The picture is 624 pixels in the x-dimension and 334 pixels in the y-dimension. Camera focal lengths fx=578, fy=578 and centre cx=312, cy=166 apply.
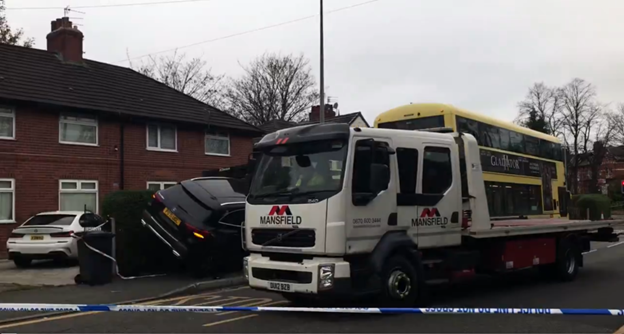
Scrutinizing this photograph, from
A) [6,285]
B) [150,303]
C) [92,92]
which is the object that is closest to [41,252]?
[6,285]

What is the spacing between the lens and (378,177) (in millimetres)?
7750

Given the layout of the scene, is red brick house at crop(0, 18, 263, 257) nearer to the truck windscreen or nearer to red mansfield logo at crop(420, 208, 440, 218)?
the truck windscreen

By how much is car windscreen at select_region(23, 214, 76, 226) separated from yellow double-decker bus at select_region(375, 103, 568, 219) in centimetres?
864

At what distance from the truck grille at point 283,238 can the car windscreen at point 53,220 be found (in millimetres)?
9011

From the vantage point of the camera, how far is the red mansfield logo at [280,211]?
7.88 m

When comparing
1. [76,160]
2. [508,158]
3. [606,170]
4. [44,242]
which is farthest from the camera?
[606,170]

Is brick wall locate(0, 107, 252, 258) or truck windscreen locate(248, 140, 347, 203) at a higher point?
brick wall locate(0, 107, 252, 258)

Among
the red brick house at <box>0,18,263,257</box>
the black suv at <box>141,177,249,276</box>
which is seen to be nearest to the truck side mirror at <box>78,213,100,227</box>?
the black suv at <box>141,177,249,276</box>

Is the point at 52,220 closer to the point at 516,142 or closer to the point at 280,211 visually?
the point at 280,211

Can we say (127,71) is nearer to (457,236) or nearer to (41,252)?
(41,252)

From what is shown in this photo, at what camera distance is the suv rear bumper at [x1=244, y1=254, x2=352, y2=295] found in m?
7.43

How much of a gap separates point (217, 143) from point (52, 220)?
10769mm

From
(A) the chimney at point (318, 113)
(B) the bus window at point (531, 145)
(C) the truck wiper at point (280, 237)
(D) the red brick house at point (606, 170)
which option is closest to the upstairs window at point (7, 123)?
(C) the truck wiper at point (280, 237)

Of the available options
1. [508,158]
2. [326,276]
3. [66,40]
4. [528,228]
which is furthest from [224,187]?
[66,40]
